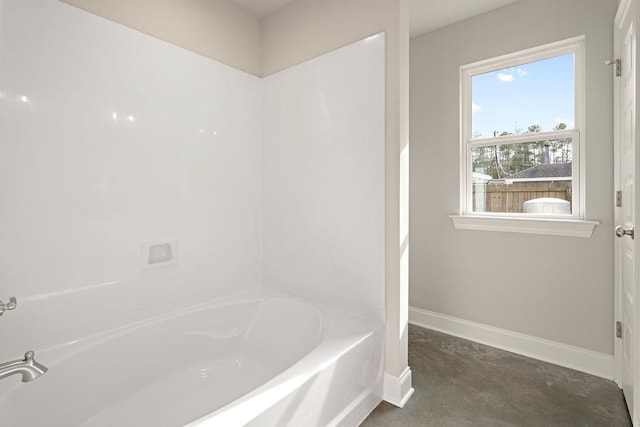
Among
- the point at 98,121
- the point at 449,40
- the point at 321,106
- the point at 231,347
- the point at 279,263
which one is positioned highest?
the point at 449,40

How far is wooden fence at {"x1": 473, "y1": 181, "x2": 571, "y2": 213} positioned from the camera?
2.35 metres

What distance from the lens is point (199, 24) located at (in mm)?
2197

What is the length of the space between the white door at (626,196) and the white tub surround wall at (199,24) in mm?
2275

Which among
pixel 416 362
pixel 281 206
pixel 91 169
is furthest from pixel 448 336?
pixel 91 169

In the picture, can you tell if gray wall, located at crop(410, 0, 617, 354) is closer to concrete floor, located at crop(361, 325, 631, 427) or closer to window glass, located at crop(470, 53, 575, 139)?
window glass, located at crop(470, 53, 575, 139)

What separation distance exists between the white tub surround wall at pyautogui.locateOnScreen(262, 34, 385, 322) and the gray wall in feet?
3.72

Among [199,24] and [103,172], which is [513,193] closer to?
[199,24]

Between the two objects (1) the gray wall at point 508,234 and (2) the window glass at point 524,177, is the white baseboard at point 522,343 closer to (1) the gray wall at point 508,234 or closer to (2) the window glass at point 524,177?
(1) the gray wall at point 508,234

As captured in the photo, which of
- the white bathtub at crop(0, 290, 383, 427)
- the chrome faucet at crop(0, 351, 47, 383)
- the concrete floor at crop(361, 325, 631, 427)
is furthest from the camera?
the concrete floor at crop(361, 325, 631, 427)

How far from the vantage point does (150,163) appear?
1.96 meters

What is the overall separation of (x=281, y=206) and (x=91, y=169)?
121cm

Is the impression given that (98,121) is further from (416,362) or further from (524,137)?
(524,137)

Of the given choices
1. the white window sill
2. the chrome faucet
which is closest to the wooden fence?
the white window sill

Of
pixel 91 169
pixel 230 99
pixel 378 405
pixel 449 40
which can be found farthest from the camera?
pixel 449 40
